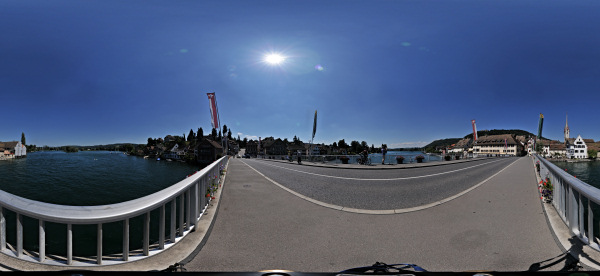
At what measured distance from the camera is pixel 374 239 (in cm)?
226

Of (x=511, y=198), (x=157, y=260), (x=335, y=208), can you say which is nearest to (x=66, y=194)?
(x=157, y=260)

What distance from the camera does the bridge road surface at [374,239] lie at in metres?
1.89

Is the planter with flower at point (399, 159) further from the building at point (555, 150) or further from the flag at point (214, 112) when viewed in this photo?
the building at point (555, 150)

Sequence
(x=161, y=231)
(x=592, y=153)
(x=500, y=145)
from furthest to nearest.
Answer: (x=592, y=153) → (x=500, y=145) → (x=161, y=231)

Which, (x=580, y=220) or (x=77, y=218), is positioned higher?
(x=77, y=218)

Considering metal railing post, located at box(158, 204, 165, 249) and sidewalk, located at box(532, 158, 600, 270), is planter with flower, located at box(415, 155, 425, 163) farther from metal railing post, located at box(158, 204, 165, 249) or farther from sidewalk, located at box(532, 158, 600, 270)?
metal railing post, located at box(158, 204, 165, 249)

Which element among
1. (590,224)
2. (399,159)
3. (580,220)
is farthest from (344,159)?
(590,224)

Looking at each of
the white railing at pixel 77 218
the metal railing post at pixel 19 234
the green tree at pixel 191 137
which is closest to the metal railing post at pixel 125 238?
the white railing at pixel 77 218

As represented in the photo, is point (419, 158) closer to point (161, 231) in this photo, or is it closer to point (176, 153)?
point (161, 231)

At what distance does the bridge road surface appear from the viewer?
1894 mm

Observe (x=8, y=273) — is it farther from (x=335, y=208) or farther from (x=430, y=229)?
(x=430, y=229)

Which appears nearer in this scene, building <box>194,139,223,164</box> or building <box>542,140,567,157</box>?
building <box>194,139,223,164</box>

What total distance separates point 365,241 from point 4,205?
9.71 ft

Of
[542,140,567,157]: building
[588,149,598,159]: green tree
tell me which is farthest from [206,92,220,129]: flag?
[588,149,598,159]: green tree
